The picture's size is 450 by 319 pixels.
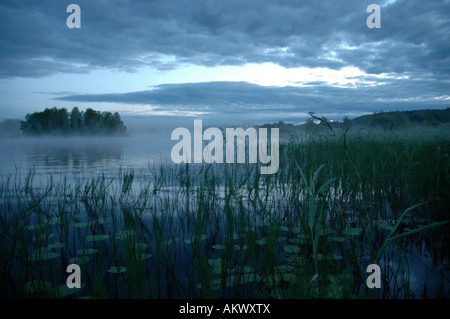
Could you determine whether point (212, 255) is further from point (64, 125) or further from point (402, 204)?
point (64, 125)

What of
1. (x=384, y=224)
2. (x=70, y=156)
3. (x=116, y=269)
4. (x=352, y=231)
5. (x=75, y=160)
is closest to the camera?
(x=116, y=269)

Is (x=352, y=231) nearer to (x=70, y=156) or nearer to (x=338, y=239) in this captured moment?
(x=338, y=239)

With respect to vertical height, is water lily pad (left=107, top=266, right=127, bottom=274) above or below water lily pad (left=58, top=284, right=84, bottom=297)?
above

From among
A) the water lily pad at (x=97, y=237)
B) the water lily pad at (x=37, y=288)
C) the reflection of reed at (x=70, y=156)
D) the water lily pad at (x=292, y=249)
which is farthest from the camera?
the reflection of reed at (x=70, y=156)

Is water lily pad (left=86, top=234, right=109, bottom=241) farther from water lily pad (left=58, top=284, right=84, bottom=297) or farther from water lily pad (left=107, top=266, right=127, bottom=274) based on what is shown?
water lily pad (left=58, top=284, right=84, bottom=297)

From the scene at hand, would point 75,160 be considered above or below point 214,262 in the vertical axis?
above

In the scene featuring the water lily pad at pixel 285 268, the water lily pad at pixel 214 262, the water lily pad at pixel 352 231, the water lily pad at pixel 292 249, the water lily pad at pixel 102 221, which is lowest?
the water lily pad at pixel 285 268

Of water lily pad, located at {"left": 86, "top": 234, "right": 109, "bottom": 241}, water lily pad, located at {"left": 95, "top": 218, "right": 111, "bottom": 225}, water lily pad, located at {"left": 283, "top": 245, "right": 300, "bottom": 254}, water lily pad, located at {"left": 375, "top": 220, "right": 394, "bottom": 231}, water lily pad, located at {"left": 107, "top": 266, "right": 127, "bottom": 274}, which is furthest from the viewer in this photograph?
water lily pad, located at {"left": 95, "top": 218, "right": 111, "bottom": 225}

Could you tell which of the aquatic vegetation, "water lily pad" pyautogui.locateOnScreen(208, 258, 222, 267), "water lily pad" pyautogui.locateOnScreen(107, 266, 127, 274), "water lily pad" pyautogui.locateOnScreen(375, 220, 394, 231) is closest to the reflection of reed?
the aquatic vegetation

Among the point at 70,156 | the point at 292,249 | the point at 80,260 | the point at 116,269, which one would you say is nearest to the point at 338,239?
the point at 292,249

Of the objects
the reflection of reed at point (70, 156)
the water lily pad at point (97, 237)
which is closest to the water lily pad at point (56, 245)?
the water lily pad at point (97, 237)

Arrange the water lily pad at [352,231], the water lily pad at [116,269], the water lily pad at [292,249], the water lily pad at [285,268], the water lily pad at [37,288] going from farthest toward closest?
1. the water lily pad at [352,231]
2. the water lily pad at [292,249]
3. the water lily pad at [285,268]
4. the water lily pad at [116,269]
5. the water lily pad at [37,288]

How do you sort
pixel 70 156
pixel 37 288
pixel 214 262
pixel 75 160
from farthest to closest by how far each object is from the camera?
pixel 70 156 < pixel 75 160 < pixel 214 262 < pixel 37 288

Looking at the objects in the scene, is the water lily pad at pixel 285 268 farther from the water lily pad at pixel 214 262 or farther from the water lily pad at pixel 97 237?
the water lily pad at pixel 97 237
